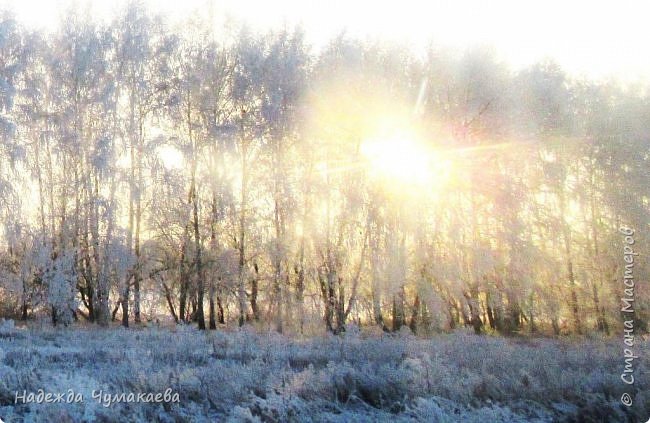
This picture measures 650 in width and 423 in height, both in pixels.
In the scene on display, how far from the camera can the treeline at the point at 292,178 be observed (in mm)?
16219

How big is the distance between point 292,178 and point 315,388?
37.7 feet

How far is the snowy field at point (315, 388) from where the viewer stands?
5.93 metres

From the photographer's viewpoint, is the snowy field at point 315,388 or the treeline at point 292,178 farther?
the treeline at point 292,178

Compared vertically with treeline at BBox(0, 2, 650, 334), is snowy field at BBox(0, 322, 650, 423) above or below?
below

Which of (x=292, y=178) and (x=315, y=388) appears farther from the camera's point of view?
(x=292, y=178)

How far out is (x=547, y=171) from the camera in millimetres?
16016

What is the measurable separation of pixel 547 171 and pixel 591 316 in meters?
4.40

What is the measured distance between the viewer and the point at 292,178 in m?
17.6

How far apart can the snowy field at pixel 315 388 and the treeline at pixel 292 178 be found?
6.96 meters

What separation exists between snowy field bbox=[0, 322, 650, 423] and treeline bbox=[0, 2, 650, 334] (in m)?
6.96

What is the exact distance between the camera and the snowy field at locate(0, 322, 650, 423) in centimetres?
593

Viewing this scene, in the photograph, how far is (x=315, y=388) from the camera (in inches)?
262

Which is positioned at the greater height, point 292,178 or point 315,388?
point 292,178

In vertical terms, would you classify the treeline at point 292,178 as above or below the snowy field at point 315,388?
above
